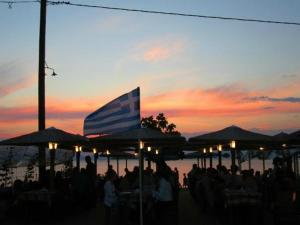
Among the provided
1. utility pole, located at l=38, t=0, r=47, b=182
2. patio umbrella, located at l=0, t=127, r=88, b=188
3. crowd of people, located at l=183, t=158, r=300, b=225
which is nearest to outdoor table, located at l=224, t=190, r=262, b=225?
crowd of people, located at l=183, t=158, r=300, b=225

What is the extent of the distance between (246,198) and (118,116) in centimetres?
421

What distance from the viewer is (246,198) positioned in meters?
12.8

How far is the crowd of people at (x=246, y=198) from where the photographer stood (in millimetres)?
10531

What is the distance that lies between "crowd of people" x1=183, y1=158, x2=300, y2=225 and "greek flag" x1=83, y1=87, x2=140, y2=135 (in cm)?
332

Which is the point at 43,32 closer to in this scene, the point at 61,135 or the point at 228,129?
the point at 61,135

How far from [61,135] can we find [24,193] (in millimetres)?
1781

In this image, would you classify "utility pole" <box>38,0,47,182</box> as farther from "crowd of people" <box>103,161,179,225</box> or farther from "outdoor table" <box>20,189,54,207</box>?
"outdoor table" <box>20,189,54,207</box>

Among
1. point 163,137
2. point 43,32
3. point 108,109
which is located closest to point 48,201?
point 163,137

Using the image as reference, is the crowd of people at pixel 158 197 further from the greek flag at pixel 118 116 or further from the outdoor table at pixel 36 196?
the greek flag at pixel 118 116

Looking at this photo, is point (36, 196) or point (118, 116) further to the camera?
point (36, 196)

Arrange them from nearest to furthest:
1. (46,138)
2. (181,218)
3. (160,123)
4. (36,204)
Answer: (46,138), (36,204), (181,218), (160,123)

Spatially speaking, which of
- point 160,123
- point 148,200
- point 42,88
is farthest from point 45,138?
point 160,123

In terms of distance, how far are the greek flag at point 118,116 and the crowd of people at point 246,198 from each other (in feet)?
10.9

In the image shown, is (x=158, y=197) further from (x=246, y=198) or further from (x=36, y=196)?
(x=36, y=196)
